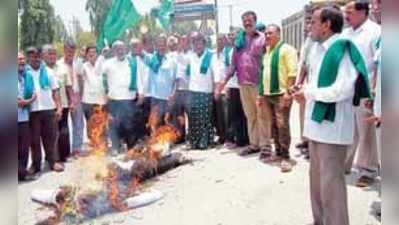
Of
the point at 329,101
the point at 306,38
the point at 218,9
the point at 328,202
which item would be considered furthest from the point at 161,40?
the point at 328,202

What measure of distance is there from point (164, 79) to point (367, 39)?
0.97 m

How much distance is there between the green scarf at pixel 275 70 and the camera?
Answer: 223cm

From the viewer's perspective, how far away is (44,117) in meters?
2.47

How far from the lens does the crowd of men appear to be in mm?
2010

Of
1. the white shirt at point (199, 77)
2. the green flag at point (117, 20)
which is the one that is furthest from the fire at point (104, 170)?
the green flag at point (117, 20)

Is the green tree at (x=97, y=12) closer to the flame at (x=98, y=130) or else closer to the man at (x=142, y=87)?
the man at (x=142, y=87)

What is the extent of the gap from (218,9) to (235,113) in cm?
49

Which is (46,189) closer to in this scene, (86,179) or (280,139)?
(86,179)

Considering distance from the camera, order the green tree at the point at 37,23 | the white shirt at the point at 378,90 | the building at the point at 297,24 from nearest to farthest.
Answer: the white shirt at the point at 378,90
the building at the point at 297,24
the green tree at the point at 37,23

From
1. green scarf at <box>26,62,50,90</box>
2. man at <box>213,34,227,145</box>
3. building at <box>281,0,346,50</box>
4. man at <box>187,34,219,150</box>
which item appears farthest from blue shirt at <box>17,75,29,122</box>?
building at <box>281,0,346,50</box>

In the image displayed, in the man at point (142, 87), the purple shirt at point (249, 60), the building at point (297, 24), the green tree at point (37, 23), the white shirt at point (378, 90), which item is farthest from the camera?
the man at point (142, 87)

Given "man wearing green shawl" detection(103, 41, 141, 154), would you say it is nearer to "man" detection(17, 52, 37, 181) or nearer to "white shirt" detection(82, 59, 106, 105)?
"white shirt" detection(82, 59, 106, 105)

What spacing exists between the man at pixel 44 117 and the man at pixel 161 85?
435 mm

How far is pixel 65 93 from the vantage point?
8.04 ft
